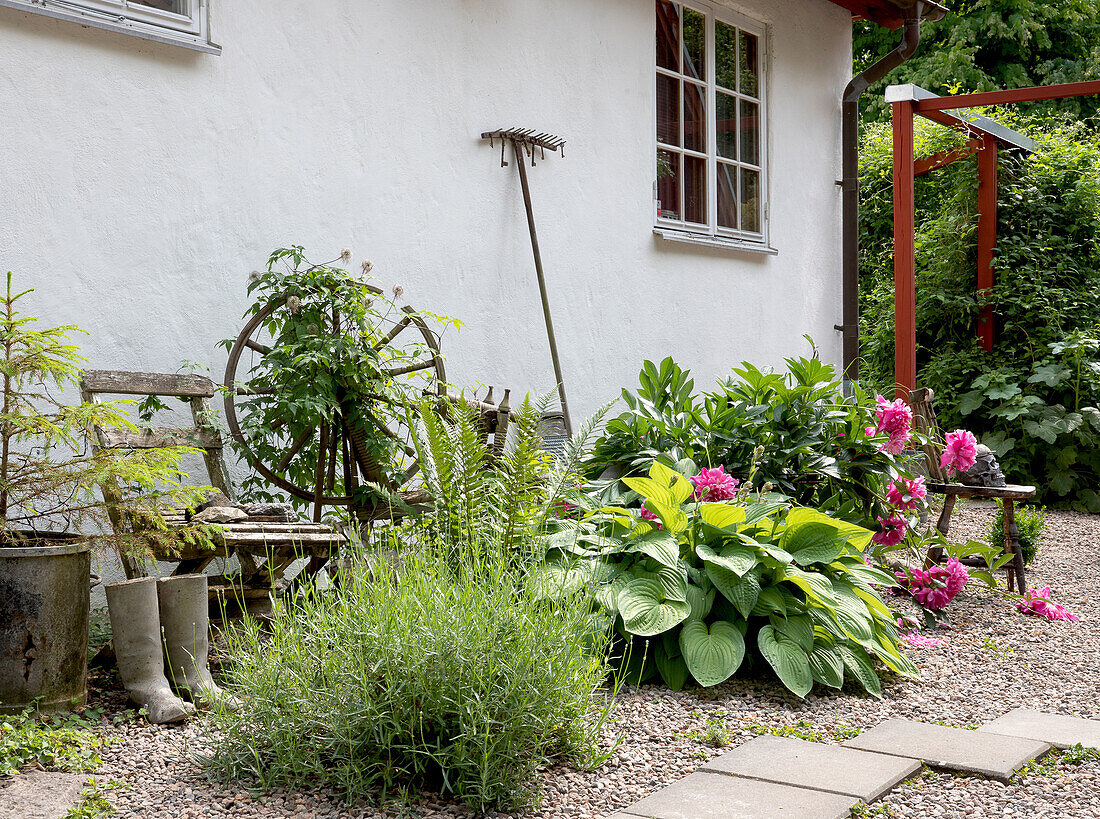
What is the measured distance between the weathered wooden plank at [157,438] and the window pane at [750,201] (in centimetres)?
400

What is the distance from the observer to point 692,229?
6.25 metres

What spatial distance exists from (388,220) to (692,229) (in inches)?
88.6

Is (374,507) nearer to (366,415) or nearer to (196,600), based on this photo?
(366,415)

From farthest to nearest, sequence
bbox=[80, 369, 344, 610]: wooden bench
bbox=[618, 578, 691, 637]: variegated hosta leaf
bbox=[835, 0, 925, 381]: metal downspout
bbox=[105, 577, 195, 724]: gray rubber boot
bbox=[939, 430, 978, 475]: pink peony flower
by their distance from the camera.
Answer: bbox=[835, 0, 925, 381]: metal downspout → bbox=[939, 430, 978, 475]: pink peony flower → bbox=[618, 578, 691, 637]: variegated hosta leaf → bbox=[80, 369, 344, 610]: wooden bench → bbox=[105, 577, 195, 724]: gray rubber boot

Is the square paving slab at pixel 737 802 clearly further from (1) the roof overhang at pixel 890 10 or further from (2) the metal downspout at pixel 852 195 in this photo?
(1) the roof overhang at pixel 890 10

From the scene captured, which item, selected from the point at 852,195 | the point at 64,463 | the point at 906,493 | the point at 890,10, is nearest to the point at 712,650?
the point at 906,493

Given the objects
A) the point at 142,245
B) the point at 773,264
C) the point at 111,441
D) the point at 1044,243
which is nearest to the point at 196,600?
the point at 111,441

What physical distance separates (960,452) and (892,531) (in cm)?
57

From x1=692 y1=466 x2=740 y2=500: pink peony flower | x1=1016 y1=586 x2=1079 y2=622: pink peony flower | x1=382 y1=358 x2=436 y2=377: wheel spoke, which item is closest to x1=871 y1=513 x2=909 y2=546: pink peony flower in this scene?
x1=1016 y1=586 x2=1079 y2=622: pink peony flower

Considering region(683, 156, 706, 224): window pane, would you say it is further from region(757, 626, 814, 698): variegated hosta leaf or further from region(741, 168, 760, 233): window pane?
region(757, 626, 814, 698): variegated hosta leaf

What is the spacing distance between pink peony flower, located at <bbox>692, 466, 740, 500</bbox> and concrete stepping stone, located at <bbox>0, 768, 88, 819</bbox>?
2.12 m

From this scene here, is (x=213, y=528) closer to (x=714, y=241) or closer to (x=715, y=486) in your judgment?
(x=715, y=486)

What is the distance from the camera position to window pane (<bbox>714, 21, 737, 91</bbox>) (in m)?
6.50

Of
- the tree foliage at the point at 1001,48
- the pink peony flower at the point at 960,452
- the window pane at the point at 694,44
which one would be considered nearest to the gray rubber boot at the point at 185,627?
the pink peony flower at the point at 960,452
